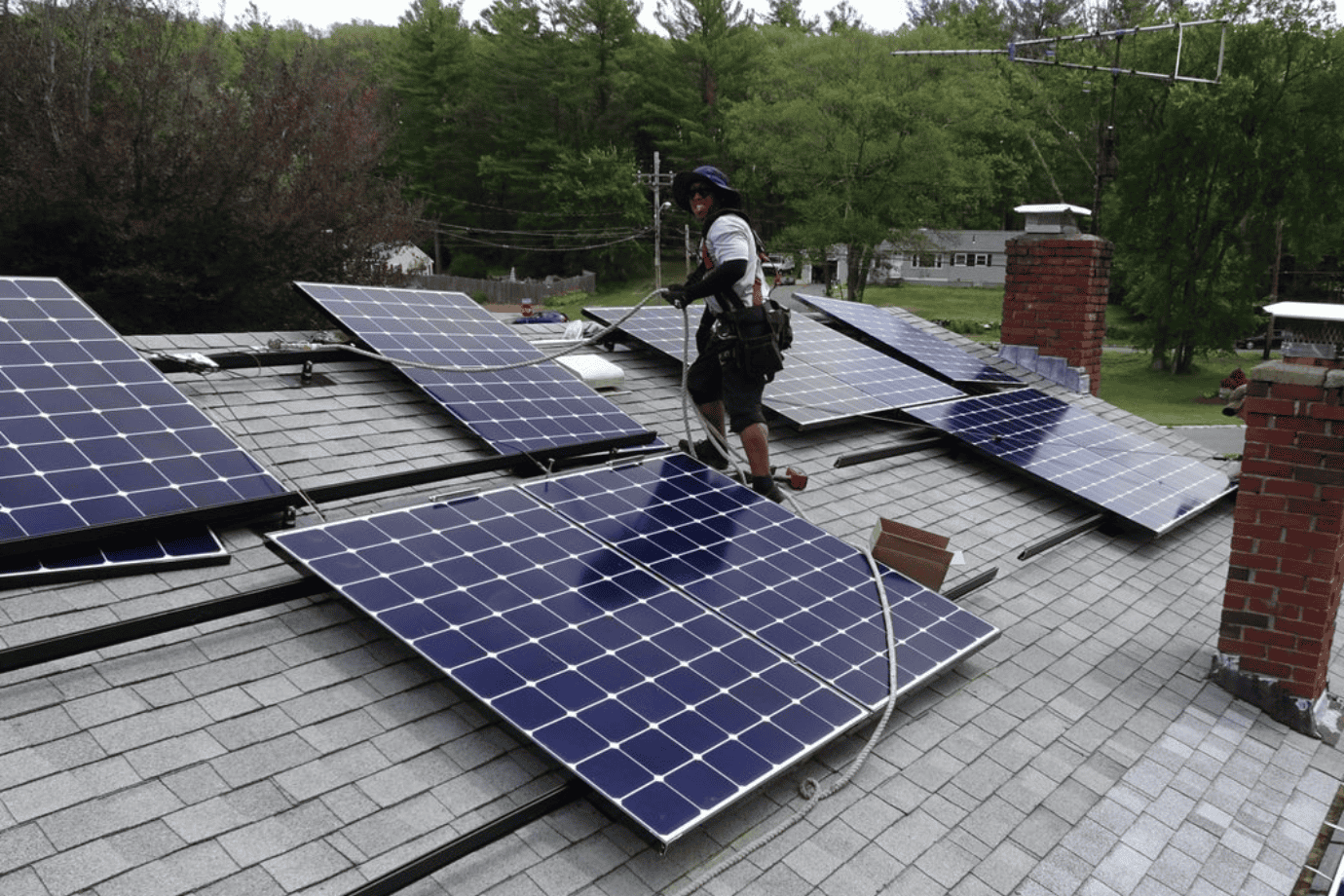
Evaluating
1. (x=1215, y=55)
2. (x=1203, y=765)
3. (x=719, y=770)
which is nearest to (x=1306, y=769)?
(x=1203, y=765)

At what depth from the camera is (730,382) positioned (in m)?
6.46

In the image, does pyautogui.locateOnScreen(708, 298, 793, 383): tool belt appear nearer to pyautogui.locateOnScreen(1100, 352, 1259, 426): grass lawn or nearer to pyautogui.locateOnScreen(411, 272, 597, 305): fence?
pyautogui.locateOnScreen(1100, 352, 1259, 426): grass lawn

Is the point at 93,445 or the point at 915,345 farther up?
the point at 93,445

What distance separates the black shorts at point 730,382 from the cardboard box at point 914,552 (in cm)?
126

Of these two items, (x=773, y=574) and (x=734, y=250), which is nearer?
(x=773, y=574)

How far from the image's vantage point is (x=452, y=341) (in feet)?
25.4

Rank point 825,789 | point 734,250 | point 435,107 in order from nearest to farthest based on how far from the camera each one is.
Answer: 1. point 825,789
2. point 734,250
3. point 435,107

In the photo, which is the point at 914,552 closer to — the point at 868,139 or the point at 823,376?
the point at 823,376

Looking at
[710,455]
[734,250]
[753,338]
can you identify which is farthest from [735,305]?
[710,455]

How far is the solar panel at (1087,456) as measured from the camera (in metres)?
7.99

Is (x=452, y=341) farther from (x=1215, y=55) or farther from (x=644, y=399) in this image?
(x=1215, y=55)

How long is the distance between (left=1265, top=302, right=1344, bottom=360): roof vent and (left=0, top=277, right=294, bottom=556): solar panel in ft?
18.6

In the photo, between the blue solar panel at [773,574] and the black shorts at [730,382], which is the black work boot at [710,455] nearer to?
the black shorts at [730,382]

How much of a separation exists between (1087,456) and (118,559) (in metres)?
7.97
